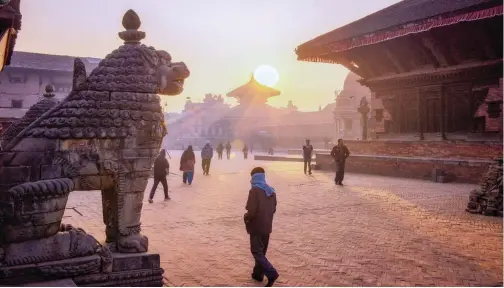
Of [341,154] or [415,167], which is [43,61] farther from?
[415,167]

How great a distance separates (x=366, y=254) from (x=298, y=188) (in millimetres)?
7535

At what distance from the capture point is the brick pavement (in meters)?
4.55

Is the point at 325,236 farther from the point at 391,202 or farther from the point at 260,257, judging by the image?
the point at 391,202

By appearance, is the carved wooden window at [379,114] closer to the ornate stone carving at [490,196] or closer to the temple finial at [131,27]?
the ornate stone carving at [490,196]

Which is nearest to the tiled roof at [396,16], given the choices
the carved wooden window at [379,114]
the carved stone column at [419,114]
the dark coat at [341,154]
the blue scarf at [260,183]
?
the carved stone column at [419,114]

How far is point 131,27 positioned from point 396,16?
16.7 meters

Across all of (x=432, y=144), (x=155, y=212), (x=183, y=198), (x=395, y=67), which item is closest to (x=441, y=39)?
(x=395, y=67)

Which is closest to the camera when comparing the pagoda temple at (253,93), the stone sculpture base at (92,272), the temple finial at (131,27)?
the stone sculpture base at (92,272)

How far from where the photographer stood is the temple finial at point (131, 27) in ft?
13.3

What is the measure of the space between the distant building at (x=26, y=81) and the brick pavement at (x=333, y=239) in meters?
27.5

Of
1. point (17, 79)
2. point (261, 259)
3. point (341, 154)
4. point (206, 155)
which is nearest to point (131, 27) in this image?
point (261, 259)

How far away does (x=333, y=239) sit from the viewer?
621 centimetres

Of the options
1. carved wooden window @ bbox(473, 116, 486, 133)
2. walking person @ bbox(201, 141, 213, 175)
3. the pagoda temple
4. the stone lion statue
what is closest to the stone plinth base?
carved wooden window @ bbox(473, 116, 486, 133)

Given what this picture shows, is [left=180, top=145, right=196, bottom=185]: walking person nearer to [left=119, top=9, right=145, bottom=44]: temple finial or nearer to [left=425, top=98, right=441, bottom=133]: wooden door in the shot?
[left=119, top=9, right=145, bottom=44]: temple finial
